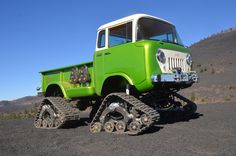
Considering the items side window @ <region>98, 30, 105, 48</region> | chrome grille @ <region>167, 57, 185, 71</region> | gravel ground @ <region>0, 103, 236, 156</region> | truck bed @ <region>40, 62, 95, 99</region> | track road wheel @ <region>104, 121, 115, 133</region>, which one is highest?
side window @ <region>98, 30, 105, 48</region>

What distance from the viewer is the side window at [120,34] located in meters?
8.98

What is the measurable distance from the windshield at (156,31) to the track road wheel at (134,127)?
7.59 feet

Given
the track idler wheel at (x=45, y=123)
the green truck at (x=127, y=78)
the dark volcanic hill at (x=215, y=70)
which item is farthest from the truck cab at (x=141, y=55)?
the dark volcanic hill at (x=215, y=70)

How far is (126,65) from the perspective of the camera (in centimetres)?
868

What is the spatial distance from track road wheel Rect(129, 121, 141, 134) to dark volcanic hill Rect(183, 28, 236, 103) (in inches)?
447

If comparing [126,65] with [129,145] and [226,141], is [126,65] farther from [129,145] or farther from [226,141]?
[226,141]

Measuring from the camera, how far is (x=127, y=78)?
8.60 metres

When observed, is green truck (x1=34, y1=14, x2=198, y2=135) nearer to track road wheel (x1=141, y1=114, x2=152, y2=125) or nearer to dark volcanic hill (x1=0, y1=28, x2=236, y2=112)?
track road wheel (x1=141, y1=114, x2=152, y2=125)

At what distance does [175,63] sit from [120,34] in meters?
1.78

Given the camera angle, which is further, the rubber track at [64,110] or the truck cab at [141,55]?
the rubber track at [64,110]

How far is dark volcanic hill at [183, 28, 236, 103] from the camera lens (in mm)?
20156

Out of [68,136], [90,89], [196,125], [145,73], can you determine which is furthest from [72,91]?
[196,125]

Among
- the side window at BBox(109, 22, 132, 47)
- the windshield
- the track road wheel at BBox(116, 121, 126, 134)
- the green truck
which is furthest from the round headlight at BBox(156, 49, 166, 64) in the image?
the track road wheel at BBox(116, 121, 126, 134)

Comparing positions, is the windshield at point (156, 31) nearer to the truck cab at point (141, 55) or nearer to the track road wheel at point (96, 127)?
the truck cab at point (141, 55)
